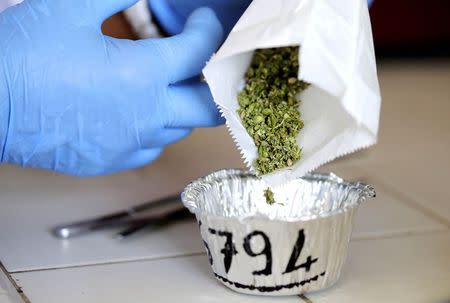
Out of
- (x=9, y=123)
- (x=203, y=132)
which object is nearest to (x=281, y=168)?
(x=9, y=123)

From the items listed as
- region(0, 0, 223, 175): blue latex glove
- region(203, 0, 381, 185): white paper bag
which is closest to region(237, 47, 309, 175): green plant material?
region(203, 0, 381, 185): white paper bag

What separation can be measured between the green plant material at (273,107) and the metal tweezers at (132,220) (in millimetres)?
259

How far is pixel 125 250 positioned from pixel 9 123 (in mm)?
226

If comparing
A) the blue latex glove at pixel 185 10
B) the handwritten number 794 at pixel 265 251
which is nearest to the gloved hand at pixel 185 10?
the blue latex glove at pixel 185 10

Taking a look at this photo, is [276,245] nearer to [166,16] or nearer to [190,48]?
[190,48]

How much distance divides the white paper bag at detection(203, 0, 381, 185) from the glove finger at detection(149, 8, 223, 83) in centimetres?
10

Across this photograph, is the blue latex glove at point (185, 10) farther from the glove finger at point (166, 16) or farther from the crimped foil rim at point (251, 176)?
the crimped foil rim at point (251, 176)

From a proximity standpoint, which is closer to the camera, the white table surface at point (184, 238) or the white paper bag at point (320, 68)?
the white paper bag at point (320, 68)

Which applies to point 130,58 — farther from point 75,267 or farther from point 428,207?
point 428,207

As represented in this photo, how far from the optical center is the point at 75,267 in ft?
3.05

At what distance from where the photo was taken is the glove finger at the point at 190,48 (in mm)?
919

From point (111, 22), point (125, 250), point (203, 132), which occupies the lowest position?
point (203, 132)

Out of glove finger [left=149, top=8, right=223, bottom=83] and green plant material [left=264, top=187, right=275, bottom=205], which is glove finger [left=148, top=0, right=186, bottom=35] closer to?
glove finger [left=149, top=8, right=223, bottom=83]

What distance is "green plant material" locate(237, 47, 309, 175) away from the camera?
0.83m
